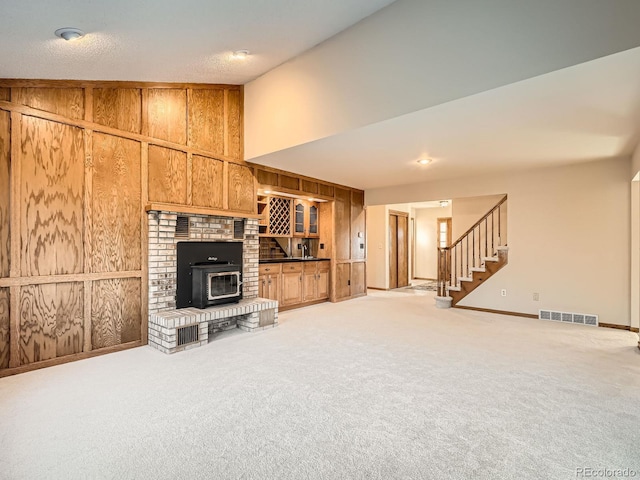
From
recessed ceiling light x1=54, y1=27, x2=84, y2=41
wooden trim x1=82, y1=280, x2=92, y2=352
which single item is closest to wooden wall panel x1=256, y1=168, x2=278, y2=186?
wooden trim x1=82, y1=280, x2=92, y2=352

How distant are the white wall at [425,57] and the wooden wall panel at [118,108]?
161 centimetres

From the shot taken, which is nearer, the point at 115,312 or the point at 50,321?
the point at 50,321

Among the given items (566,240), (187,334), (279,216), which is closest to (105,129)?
(187,334)

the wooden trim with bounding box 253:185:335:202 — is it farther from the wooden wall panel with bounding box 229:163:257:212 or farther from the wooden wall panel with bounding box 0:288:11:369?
the wooden wall panel with bounding box 0:288:11:369

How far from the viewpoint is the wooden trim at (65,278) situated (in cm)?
318

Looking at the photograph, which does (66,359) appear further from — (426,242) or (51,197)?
(426,242)

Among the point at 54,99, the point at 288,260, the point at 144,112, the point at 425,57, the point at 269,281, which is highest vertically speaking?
the point at 425,57

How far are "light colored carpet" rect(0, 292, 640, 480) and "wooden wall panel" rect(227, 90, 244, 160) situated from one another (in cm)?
272

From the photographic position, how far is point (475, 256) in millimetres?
7320

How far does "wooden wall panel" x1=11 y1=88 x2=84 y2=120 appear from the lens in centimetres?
327

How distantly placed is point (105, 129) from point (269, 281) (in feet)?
10.3

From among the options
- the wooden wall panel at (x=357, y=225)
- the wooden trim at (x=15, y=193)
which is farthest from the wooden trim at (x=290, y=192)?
the wooden trim at (x=15, y=193)

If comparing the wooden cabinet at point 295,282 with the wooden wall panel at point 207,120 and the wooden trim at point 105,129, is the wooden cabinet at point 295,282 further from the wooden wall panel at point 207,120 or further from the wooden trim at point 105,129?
the wooden wall panel at point 207,120

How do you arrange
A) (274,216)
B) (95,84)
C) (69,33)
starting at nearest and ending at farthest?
1. (69,33)
2. (95,84)
3. (274,216)
